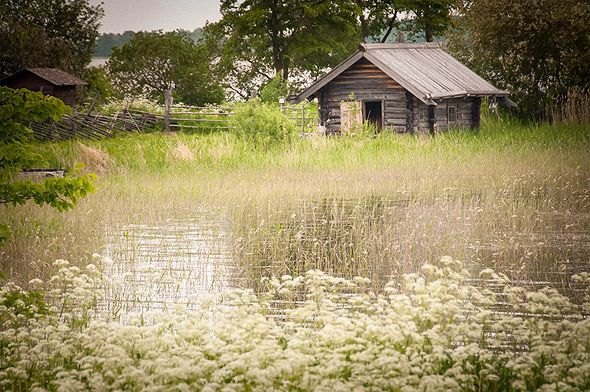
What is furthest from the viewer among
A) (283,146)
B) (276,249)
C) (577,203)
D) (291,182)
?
(283,146)

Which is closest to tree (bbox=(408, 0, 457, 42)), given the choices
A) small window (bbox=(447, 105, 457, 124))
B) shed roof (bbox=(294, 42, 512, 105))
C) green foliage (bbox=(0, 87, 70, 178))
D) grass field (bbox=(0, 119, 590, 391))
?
shed roof (bbox=(294, 42, 512, 105))

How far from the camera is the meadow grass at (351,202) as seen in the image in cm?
1446

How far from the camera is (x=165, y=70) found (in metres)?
62.6

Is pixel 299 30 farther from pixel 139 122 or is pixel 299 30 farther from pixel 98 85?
pixel 98 85

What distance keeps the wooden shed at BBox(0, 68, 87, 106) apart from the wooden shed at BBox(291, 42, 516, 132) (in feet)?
50.5

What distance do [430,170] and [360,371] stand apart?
17.6 metres

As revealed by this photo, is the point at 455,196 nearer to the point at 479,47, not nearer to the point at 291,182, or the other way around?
the point at 291,182

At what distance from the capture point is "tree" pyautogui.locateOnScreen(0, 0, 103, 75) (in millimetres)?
Result: 54688

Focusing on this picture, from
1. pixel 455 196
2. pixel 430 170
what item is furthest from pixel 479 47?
pixel 455 196

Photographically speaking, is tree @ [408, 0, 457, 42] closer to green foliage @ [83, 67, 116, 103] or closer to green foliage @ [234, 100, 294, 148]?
green foliage @ [83, 67, 116, 103]

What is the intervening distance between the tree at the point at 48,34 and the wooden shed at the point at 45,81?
5.10 m

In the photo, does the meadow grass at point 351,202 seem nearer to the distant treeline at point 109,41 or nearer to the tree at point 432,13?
the tree at point 432,13

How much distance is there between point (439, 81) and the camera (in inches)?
1455

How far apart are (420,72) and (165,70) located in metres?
28.2
